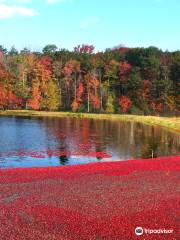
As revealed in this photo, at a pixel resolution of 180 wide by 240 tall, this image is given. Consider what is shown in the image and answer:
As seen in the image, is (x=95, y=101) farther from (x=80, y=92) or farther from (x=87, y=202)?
(x=87, y=202)

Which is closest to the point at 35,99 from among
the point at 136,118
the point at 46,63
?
the point at 46,63

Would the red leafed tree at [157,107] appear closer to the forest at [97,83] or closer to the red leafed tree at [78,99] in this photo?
the forest at [97,83]

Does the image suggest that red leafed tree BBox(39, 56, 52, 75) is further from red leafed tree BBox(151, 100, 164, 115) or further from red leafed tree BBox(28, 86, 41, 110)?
red leafed tree BBox(151, 100, 164, 115)

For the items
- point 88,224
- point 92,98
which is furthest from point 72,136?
point 92,98

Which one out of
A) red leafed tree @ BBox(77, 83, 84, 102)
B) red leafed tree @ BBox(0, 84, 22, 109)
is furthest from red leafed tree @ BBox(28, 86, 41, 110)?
red leafed tree @ BBox(77, 83, 84, 102)

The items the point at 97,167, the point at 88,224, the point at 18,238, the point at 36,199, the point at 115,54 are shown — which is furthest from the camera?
the point at 115,54

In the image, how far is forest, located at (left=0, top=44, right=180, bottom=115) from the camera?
124 m

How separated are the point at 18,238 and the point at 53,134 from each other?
162ft

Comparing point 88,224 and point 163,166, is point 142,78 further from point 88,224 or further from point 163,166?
point 88,224

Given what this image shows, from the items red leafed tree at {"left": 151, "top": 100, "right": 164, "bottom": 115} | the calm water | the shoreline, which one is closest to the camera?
the shoreline

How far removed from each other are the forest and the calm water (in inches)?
1750

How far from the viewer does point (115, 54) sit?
463 feet

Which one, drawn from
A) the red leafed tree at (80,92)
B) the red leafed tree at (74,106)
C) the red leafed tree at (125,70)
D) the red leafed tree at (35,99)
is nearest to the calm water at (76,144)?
the red leafed tree at (74,106)

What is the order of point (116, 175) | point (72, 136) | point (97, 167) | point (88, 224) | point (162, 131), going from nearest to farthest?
point (88, 224) < point (116, 175) < point (97, 167) < point (72, 136) < point (162, 131)
